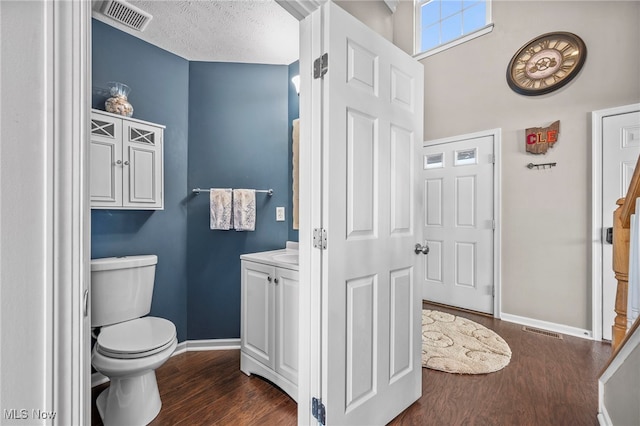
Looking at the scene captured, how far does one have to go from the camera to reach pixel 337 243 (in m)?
1.25

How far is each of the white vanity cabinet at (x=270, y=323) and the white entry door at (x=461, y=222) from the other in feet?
6.31

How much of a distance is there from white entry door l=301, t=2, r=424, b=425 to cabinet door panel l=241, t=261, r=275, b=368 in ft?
2.26

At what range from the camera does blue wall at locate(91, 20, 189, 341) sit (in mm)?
2025

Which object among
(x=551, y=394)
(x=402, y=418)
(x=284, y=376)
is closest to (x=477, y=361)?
(x=551, y=394)

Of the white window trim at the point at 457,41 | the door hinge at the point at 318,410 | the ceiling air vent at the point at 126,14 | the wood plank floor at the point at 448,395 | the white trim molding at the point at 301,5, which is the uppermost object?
the white window trim at the point at 457,41

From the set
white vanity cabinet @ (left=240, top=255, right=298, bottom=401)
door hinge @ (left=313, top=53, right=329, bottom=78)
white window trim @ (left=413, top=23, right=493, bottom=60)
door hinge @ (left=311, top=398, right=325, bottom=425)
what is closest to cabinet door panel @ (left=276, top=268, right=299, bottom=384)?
white vanity cabinet @ (left=240, top=255, right=298, bottom=401)

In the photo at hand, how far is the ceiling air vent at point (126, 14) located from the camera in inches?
73.3

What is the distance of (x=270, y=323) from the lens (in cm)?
187

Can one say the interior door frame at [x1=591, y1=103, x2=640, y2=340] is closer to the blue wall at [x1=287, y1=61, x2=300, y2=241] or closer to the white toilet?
the blue wall at [x1=287, y1=61, x2=300, y2=241]

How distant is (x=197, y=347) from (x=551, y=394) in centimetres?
253

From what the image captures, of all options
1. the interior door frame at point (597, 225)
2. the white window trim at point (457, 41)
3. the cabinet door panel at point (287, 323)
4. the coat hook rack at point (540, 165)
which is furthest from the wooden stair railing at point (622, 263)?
the white window trim at point (457, 41)

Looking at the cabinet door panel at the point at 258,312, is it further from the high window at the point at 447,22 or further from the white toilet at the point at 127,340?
the high window at the point at 447,22

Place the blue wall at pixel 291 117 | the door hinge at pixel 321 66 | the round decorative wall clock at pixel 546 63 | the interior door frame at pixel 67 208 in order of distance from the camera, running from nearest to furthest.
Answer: the interior door frame at pixel 67 208, the door hinge at pixel 321 66, the blue wall at pixel 291 117, the round decorative wall clock at pixel 546 63

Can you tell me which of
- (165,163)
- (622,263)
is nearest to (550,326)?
(622,263)
